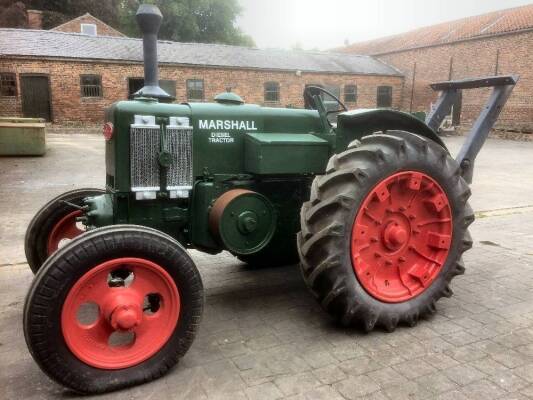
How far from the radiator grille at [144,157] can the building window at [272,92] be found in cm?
2521

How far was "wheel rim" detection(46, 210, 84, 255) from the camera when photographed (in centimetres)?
372

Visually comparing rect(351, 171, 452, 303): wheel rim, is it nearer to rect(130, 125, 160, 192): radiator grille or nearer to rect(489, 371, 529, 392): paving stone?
rect(489, 371, 529, 392): paving stone

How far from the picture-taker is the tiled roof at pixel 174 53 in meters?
23.9

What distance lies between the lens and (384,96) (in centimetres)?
3156

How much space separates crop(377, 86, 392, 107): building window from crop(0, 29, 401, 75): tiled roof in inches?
38.9

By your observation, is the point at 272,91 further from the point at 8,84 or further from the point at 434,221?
the point at 434,221

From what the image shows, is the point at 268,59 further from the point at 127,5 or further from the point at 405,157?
the point at 405,157

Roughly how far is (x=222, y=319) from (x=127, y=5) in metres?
42.9

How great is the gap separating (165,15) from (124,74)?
50.7ft

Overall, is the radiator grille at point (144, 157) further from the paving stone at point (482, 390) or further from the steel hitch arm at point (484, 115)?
the steel hitch arm at point (484, 115)

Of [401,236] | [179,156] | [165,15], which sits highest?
[165,15]

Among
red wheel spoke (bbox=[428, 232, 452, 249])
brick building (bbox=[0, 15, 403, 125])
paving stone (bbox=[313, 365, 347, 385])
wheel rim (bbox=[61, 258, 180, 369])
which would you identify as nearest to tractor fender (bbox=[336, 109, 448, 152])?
red wheel spoke (bbox=[428, 232, 452, 249])

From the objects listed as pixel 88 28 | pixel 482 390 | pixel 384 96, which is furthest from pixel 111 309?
pixel 88 28

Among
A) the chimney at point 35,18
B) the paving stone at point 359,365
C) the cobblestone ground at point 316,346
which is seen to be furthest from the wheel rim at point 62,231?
the chimney at point 35,18
